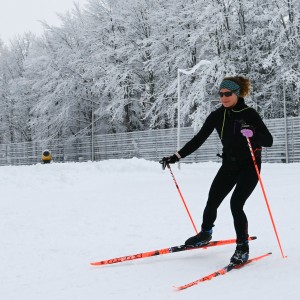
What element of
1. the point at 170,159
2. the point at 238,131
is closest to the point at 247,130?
the point at 238,131

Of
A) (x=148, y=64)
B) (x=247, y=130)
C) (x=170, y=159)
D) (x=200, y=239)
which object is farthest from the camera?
(x=148, y=64)

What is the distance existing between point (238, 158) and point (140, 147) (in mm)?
24788

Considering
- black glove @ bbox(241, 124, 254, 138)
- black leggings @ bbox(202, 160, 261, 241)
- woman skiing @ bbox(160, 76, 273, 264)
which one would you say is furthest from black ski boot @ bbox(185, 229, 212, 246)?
black glove @ bbox(241, 124, 254, 138)

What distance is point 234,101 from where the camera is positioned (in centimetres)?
433

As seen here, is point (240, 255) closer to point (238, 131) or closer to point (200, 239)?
point (200, 239)

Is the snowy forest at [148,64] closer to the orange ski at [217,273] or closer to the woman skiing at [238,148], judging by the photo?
the woman skiing at [238,148]

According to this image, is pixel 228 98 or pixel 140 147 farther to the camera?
pixel 140 147

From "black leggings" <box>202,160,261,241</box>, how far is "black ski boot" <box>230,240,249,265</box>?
6 cm

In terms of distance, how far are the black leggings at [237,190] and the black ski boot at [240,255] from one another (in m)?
0.06

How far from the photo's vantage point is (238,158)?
4.32m

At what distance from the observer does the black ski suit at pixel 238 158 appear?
4215mm

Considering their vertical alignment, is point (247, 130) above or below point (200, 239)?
above

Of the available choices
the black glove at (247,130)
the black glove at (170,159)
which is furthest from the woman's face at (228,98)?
the black glove at (170,159)

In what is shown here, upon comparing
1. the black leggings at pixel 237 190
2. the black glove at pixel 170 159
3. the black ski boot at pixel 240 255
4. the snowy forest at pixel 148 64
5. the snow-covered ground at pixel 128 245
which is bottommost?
the snow-covered ground at pixel 128 245
